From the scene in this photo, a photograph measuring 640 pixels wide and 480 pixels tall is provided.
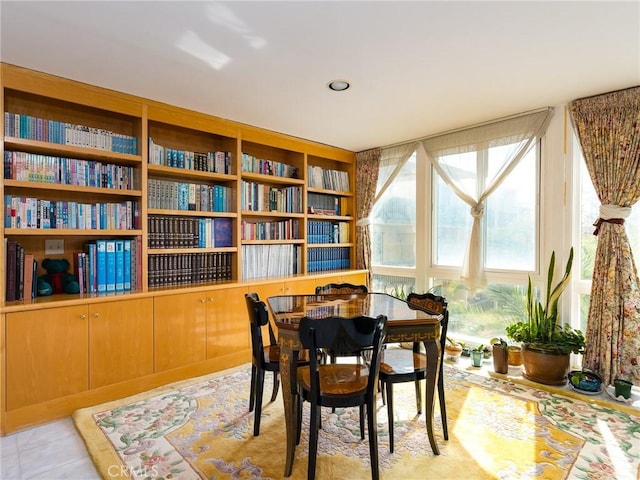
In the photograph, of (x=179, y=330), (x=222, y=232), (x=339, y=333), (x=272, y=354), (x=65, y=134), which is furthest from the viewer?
(x=222, y=232)

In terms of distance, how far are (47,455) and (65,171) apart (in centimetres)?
197

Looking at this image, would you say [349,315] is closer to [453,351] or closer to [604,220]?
[453,351]

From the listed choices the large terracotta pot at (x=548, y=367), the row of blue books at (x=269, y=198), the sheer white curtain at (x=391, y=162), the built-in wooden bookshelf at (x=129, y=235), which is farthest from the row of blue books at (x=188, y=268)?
the large terracotta pot at (x=548, y=367)

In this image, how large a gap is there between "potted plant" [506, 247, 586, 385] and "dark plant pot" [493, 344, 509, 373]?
15 cm

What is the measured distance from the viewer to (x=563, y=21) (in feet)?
6.50

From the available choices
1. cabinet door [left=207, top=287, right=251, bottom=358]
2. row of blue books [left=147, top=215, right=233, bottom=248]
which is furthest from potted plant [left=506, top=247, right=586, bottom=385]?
row of blue books [left=147, top=215, right=233, bottom=248]

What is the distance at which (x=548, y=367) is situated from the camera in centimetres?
298

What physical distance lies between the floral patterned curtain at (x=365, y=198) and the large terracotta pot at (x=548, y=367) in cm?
220

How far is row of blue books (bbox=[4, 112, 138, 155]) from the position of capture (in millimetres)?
2564

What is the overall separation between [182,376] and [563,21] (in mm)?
3724

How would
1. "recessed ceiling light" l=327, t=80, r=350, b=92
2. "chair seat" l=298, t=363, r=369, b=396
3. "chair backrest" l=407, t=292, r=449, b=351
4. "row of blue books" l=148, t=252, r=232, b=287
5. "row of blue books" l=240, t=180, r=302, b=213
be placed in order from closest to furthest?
"chair seat" l=298, t=363, r=369, b=396, "chair backrest" l=407, t=292, r=449, b=351, "recessed ceiling light" l=327, t=80, r=350, b=92, "row of blue books" l=148, t=252, r=232, b=287, "row of blue books" l=240, t=180, r=302, b=213

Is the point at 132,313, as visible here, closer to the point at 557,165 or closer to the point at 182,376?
the point at 182,376

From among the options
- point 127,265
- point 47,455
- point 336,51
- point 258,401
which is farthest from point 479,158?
point 47,455

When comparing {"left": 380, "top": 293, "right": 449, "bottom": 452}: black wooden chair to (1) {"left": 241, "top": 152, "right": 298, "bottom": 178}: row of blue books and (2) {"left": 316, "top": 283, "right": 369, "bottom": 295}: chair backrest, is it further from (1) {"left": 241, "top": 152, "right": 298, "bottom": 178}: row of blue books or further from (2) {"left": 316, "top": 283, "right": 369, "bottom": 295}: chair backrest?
(1) {"left": 241, "top": 152, "right": 298, "bottom": 178}: row of blue books
